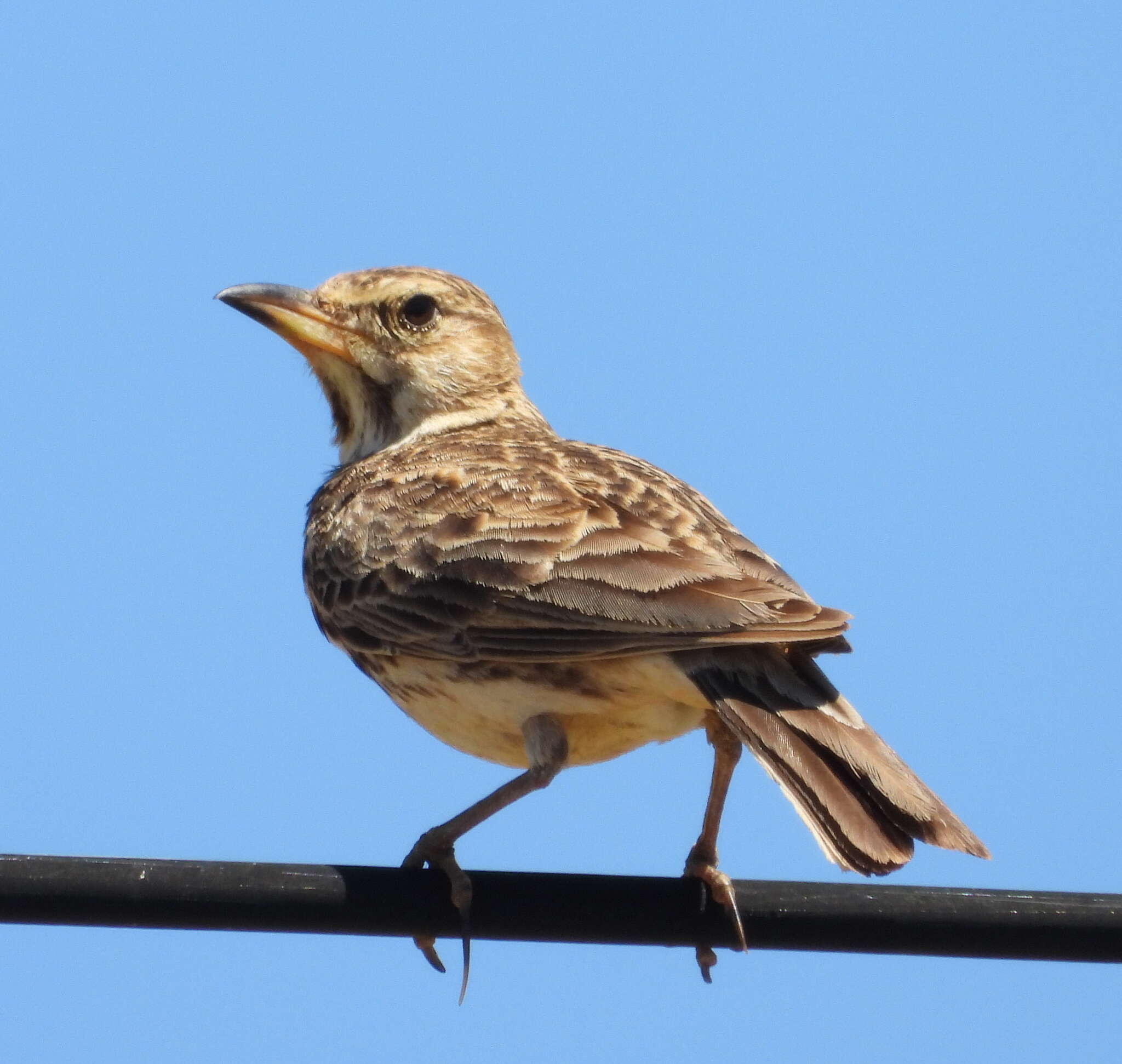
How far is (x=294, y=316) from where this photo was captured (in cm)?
1031

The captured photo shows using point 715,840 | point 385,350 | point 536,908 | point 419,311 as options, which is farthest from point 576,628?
point 419,311

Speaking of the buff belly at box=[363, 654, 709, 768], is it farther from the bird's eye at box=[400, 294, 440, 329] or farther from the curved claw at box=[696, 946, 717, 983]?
the bird's eye at box=[400, 294, 440, 329]

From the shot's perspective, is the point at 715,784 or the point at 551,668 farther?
the point at 715,784

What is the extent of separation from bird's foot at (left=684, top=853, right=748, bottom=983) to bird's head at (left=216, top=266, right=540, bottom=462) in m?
3.97

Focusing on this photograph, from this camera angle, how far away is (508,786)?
771 cm

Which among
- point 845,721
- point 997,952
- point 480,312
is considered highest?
Answer: point 480,312

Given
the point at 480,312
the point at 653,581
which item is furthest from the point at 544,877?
the point at 480,312

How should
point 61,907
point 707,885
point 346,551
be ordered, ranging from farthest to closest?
point 346,551 < point 707,885 < point 61,907

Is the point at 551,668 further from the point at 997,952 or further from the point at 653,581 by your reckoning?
the point at 997,952

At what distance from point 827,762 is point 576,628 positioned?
1164 millimetres

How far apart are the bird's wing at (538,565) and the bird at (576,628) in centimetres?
1

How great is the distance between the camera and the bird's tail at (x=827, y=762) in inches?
255

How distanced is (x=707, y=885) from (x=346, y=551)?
292 centimetres

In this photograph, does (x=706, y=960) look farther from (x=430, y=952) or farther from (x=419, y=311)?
(x=419, y=311)
